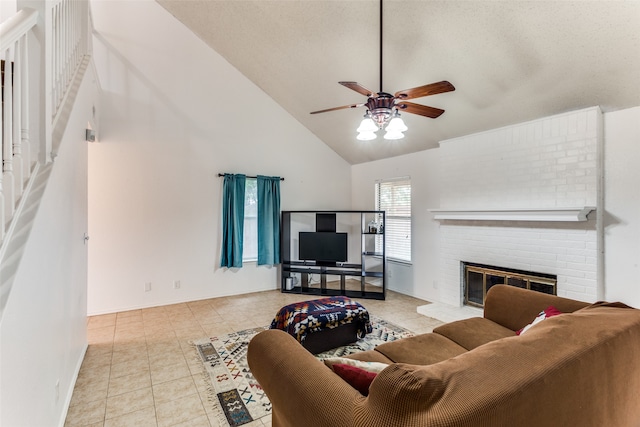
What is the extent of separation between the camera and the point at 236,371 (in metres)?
2.72

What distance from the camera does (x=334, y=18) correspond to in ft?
11.0

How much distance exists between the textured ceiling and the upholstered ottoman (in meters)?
2.73

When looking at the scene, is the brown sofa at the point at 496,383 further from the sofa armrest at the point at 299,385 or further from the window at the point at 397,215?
the window at the point at 397,215

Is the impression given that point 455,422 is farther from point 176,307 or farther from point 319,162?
point 319,162

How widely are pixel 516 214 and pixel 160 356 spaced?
4.19 metres

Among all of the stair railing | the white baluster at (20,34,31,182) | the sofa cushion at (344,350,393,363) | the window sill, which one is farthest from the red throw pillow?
the window sill

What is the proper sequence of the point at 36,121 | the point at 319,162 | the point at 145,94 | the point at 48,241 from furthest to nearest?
the point at 319,162, the point at 145,94, the point at 48,241, the point at 36,121

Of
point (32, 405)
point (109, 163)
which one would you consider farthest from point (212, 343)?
point (109, 163)

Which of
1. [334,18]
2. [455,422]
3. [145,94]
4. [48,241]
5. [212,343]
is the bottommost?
[212,343]

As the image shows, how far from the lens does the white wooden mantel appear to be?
3.00 m

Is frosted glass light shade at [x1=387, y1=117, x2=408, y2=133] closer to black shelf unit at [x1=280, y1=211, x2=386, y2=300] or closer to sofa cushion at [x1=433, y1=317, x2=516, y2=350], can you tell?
sofa cushion at [x1=433, y1=317, x2=516, y2=350]

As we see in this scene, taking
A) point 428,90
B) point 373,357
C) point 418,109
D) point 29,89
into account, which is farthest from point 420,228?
point 29,89

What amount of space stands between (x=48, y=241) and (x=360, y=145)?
4668mm

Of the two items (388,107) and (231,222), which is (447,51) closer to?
(388,107)
